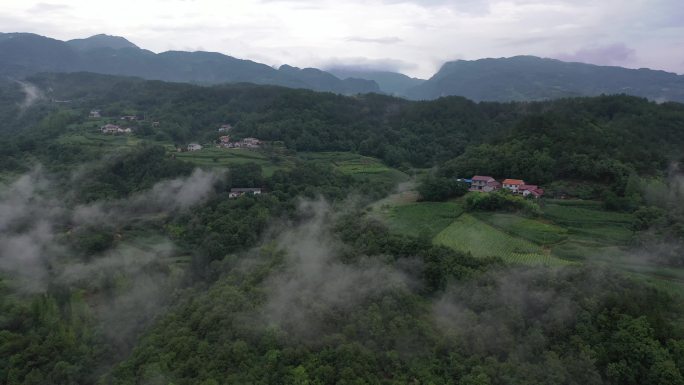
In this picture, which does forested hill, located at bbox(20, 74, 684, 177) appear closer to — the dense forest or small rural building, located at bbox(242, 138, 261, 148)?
the dense forest

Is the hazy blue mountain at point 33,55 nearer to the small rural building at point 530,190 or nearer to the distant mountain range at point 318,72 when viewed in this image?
the distant mountain range at point 318,72

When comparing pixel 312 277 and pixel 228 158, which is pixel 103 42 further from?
pixel 312 277

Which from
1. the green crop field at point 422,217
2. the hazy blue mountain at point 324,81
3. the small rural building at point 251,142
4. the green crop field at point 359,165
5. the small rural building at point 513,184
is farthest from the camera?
the hazy blue mountain at point 324,81

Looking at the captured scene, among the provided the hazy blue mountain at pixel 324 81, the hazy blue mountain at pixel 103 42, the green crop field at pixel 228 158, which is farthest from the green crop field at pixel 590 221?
the hazy blue mountain at pixel 103 42

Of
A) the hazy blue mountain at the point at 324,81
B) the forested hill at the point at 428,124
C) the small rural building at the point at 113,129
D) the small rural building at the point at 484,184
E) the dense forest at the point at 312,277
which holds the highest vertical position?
the hazy blue mountain at the point at 324,81

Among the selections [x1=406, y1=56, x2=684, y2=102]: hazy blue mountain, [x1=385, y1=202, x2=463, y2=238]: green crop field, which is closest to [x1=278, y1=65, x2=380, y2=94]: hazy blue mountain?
[x1=406, y1=56, x2=684, y2=102]: hazy blue mountain

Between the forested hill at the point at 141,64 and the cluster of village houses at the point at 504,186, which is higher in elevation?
the forested hill at the point at 141,64

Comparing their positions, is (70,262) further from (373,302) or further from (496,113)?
(496,113)

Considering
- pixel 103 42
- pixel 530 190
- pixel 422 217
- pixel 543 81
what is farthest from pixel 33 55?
pixel 543 81

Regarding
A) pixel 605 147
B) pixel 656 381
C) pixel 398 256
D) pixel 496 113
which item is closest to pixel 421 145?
pixel 496 113
